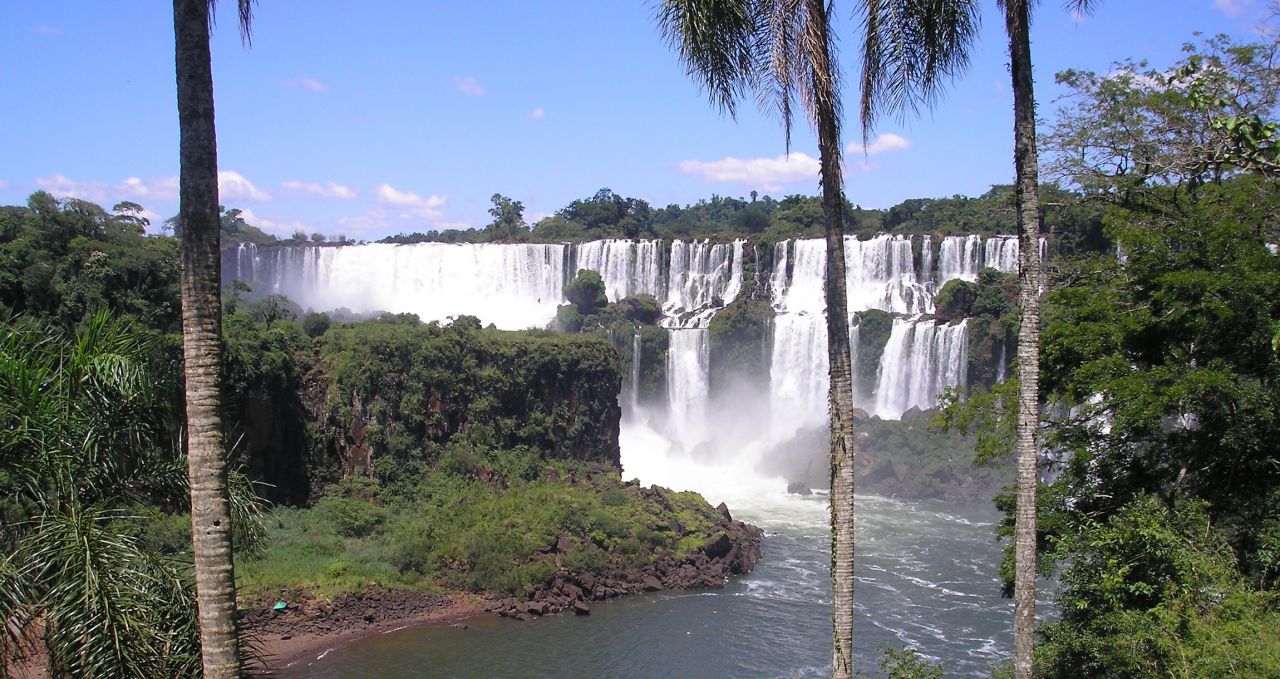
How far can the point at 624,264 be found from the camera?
49.6 metres

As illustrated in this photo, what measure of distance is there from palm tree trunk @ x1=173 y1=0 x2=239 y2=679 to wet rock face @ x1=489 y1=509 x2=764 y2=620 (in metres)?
18.8

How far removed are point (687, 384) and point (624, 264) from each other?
8.30 m

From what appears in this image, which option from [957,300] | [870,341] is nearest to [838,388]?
[957,300]

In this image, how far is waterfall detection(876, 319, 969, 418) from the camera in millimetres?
38750

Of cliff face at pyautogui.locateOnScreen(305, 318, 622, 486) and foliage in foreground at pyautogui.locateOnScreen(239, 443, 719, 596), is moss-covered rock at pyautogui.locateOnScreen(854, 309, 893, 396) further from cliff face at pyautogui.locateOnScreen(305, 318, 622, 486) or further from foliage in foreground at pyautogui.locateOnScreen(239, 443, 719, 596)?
foliage in foreground at pyautogui.locateOnScreen(239, 443, 719, 596)

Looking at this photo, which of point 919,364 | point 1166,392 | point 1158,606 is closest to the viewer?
point 1158,606

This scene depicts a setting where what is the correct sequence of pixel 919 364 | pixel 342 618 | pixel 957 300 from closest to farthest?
pixel 342 618 < pixel 957 300 < pixel 919 364

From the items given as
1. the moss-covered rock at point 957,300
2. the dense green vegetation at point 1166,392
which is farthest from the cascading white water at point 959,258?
the dense green vegetation at point 1166,392

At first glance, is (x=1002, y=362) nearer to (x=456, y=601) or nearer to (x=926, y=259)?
(x=926, y=259)

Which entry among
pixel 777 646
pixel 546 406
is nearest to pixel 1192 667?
pixel 777 646

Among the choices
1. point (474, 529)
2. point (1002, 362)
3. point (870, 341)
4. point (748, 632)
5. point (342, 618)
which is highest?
point (870, 341)

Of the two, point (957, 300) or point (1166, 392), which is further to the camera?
point (957, 300)

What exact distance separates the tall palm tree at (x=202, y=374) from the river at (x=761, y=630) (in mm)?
15408

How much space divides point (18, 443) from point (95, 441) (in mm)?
375
